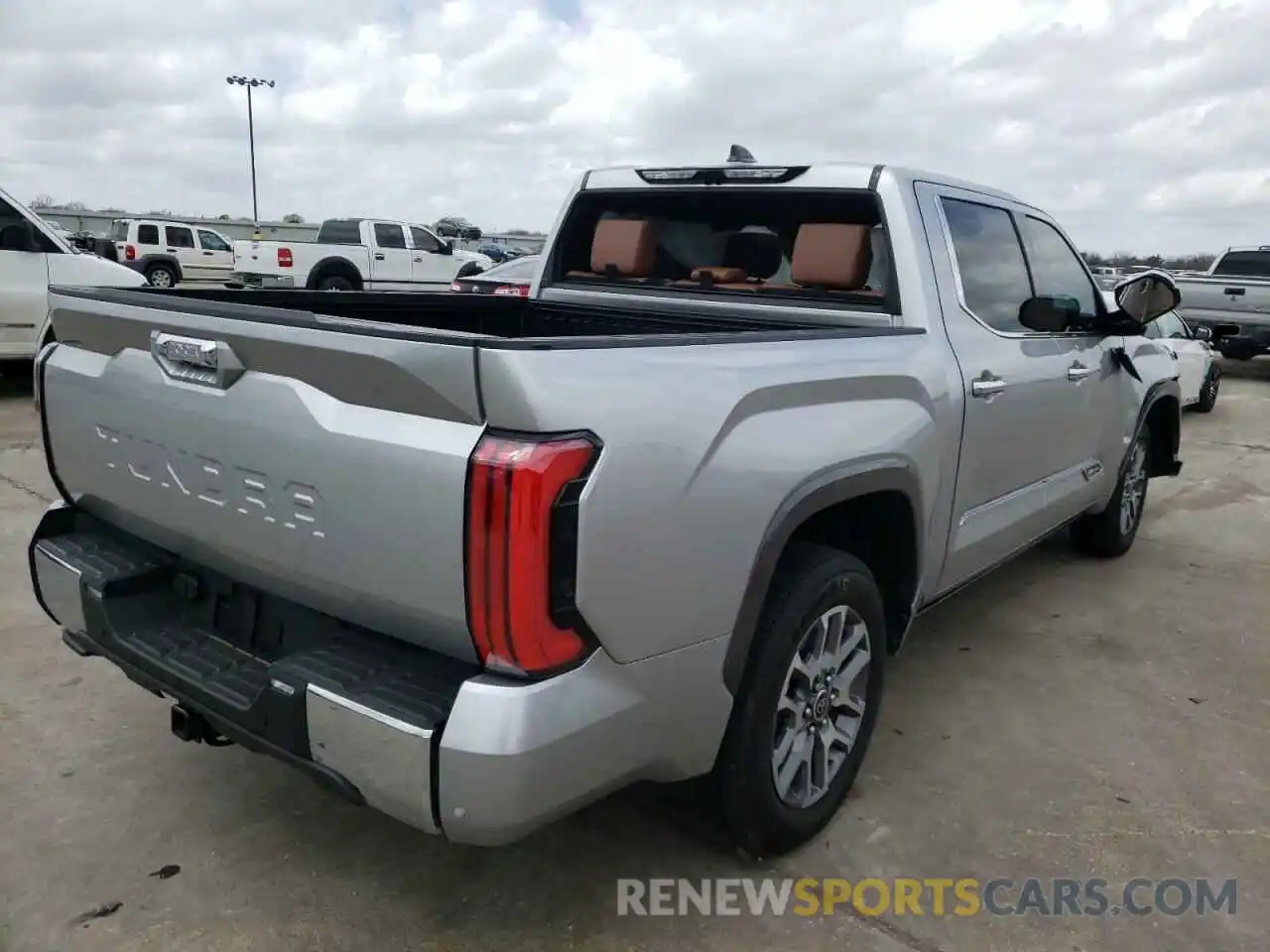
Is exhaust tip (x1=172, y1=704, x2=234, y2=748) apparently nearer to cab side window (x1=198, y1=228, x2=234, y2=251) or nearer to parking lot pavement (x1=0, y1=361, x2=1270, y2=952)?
parking lot pavement (x1=0, y1=361, x2=1270, y2=952)

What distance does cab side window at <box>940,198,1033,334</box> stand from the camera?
11.5ft

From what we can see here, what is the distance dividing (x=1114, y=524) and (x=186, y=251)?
81.5ft

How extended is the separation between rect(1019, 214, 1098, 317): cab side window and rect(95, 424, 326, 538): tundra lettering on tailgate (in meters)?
3.17

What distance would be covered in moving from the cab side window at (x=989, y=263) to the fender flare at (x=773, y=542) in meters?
1.19

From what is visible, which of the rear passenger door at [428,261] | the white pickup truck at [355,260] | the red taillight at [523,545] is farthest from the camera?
the rear passenger door at [428,261]

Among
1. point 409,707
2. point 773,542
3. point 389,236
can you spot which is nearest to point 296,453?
point 409,707

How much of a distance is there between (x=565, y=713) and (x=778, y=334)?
1.11 meters

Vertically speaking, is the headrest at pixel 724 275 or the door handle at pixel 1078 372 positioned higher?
the headrest at pixel 724 275

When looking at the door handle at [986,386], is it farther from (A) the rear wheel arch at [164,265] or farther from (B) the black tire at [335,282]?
(A) the rear wheel arch at [164,265]

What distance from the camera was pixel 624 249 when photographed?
4141mm

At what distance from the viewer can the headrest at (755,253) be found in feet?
12.8

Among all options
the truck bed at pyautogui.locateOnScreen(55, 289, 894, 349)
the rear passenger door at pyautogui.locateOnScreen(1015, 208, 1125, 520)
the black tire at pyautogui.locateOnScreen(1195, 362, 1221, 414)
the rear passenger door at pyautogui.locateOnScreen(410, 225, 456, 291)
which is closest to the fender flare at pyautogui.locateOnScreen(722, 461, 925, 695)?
the truck bed at pyautogui.locateOnScreen(55, 289, 894, 349)

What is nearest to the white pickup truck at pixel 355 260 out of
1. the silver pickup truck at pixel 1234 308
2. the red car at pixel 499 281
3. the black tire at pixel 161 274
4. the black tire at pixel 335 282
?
the black tire at pixel 335 282

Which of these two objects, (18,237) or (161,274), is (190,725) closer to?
(18,237)
